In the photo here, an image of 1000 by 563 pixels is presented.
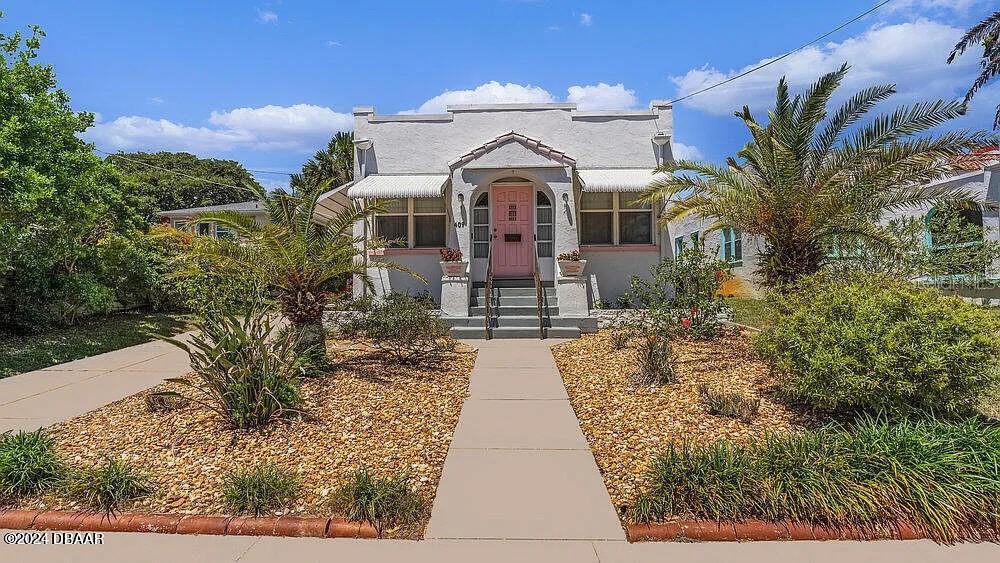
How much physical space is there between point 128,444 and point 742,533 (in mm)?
Result: 5648

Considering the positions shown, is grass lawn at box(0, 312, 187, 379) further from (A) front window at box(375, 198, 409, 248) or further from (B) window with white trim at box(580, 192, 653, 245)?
(B) window with white trim at box(580, 192, 653, 245)

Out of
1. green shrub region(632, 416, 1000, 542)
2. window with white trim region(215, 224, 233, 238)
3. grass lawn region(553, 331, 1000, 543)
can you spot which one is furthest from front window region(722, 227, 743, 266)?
green shrub region(632, 416, 1000, 542)

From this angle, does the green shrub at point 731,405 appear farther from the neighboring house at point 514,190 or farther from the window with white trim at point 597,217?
the window with white trim at point 597,217

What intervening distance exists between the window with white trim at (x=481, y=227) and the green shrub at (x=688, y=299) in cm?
542

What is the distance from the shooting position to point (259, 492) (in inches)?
170

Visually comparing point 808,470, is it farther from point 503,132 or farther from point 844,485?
point 503,132

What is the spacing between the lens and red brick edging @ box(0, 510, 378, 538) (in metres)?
3.99

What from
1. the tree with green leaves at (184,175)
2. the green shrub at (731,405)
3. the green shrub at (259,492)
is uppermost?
the tree with green leaves at (184,175)

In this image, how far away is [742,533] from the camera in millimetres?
3918

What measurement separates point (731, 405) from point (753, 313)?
18.1 ft

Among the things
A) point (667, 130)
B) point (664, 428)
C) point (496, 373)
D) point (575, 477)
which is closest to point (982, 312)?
point (664, 428)

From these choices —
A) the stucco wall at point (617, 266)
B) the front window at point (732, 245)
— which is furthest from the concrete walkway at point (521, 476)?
the front window at point (732, 245)

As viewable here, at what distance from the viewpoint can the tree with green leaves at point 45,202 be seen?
374 inches

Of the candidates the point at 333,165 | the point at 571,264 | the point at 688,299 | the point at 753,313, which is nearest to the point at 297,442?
the point at 688,299
